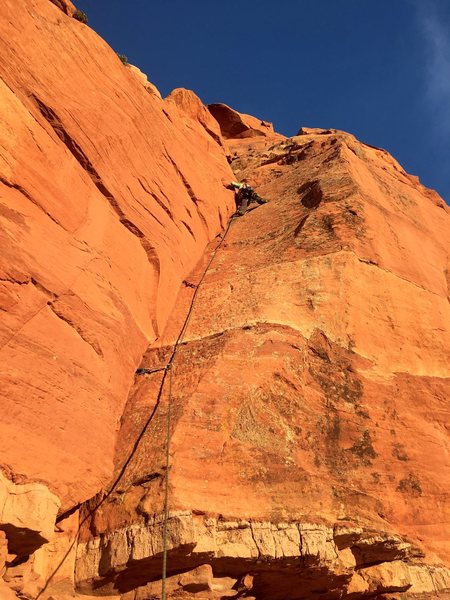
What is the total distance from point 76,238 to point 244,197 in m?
10.8

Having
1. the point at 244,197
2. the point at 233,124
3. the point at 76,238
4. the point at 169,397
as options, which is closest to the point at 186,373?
the point at 169,397

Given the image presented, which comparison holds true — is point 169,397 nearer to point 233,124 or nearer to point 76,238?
point 76,238

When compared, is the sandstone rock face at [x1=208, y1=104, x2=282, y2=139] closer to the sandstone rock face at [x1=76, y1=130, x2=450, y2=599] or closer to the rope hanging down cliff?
the sandstone rock face at [x1=76, y1=130, x2=450, y2=599]

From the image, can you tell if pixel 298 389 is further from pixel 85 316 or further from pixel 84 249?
pixel 84 249

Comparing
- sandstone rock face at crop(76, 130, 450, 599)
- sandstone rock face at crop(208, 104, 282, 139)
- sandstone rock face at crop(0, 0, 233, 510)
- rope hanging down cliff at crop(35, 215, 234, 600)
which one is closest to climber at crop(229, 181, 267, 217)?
sandstone rock face at crop(0, 0, 233, 510)

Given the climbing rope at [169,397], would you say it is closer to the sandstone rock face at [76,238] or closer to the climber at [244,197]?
the sandstone rock face at [76,238]

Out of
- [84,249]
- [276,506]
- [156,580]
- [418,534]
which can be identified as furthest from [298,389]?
[84,249]

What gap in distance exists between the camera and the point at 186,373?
467 inches

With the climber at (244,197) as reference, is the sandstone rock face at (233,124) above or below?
above

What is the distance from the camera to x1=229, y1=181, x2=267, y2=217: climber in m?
21.0

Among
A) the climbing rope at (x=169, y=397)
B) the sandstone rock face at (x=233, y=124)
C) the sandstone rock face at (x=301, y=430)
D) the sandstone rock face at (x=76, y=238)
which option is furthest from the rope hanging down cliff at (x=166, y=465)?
the sandstone rock face at (x=233, y=124)

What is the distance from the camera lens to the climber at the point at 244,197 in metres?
21.0

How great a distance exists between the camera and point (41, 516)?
8297 millimetres

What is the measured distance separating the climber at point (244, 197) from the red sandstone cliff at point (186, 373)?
3.53 m
